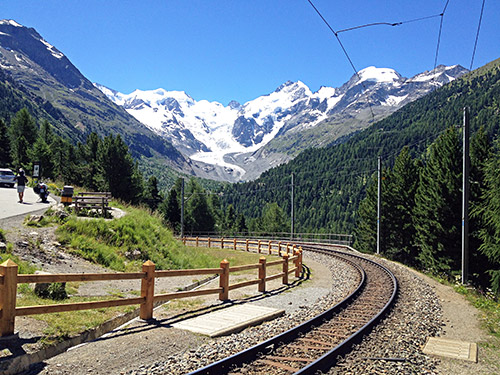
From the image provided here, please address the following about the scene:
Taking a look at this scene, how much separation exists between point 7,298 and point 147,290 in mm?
3156

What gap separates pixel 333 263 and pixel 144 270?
64.2 ft

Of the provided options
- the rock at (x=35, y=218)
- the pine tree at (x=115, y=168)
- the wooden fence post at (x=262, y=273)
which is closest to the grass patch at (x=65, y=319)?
the wooden fence post at (x=262, y=273)

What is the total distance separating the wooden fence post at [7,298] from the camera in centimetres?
681

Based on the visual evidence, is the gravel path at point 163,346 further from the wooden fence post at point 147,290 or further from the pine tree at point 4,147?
the pine tree at point 4,147

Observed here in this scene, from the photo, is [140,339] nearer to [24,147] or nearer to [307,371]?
[307,371]

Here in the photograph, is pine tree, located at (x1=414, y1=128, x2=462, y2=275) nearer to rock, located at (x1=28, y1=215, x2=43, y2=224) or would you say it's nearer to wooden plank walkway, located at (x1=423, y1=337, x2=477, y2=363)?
wooden plank walkway, located at (x1=423, y1=337, x2=477, y2=363)

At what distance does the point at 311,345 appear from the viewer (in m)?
8.41

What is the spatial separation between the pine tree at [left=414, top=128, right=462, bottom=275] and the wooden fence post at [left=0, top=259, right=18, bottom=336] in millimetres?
26305

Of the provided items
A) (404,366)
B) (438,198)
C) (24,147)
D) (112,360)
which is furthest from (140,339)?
(24,147)

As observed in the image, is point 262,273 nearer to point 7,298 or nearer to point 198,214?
point 7,298

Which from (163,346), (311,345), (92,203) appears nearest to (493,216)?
(311,345)

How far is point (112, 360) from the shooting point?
23.1 ft

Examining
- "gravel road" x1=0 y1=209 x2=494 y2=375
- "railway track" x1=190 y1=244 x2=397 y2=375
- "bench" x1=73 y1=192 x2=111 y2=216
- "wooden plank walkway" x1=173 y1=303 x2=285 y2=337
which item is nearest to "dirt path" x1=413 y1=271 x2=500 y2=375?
"gravel road" x1=0 y1=209 x2=494 y2=375

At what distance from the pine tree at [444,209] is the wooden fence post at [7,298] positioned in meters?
26.3
